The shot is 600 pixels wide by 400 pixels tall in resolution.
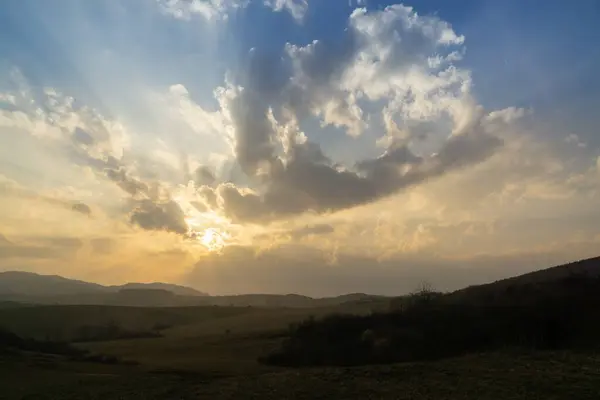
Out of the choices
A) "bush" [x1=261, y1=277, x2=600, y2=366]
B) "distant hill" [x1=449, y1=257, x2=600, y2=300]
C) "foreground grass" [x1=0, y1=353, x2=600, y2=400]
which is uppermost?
"distant hill" [x1=449, y1=257, x2=600, y2=300]

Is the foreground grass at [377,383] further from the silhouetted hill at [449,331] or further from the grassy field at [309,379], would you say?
the silhouetted hill at [449,331]

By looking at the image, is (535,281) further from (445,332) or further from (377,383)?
(377,383)

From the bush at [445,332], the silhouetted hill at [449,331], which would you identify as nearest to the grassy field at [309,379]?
the silhouetted hill at [449,331]

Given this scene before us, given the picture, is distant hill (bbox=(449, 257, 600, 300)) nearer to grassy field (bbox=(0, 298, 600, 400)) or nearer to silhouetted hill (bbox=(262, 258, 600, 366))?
silhouetted hill (bbox=(262, 258, 600, 366))

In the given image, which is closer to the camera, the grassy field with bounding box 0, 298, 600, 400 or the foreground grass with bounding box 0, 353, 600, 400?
the foreground grass with bounding box 0, 353, 600, 400

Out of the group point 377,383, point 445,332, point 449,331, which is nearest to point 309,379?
point 377,383

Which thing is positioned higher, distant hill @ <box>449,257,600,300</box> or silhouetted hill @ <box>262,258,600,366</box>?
distant hill @ <box>449,257,600,300</box>

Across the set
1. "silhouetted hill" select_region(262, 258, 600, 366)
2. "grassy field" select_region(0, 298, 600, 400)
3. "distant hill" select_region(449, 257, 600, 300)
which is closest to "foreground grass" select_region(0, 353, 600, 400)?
"grassy field" select_region(0, 298, 600, 400)

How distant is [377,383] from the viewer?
2097cm

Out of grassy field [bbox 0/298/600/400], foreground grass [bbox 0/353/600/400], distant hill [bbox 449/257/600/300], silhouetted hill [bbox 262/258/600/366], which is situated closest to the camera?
foreground grass [bbox 0/353/600/400]

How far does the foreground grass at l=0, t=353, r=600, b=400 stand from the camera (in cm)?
1933

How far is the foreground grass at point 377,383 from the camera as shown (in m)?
19.3

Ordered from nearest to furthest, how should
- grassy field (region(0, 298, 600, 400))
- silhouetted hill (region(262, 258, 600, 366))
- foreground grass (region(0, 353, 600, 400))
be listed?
foreground grass (region(0, 353, 600, 400)) < grassy field (region(0, 298, 600, 400)) < silhouetted hill (region(262, 258, 600, 366))

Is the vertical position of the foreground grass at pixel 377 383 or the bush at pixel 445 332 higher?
the bush at pixel 445 332
